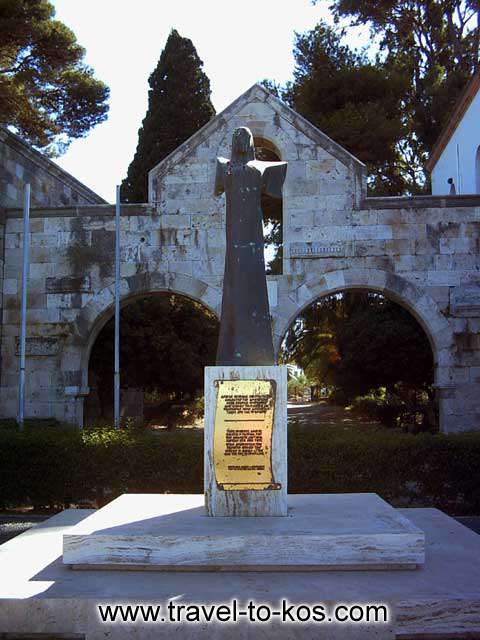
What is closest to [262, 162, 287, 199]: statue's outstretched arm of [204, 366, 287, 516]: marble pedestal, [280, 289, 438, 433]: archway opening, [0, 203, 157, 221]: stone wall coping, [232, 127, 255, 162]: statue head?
[232, 127, 255, 162]: statue head

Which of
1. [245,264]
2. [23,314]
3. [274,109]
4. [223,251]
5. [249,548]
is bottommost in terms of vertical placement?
[249,548]

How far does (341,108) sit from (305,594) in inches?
877

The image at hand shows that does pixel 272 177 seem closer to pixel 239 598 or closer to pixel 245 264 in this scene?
pixel 245 264

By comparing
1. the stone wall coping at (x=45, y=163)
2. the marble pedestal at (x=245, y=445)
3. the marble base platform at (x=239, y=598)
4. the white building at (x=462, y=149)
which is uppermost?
the white building at (x=462, y=149)

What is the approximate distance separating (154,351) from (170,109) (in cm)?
843

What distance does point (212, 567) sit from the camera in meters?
5.21

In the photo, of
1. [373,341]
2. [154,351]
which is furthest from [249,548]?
[154,351]

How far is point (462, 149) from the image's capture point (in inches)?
697

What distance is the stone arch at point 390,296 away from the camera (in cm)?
1318

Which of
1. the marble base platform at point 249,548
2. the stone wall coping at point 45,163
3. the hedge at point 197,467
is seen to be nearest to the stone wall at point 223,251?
the stone wall coping at point 45,163

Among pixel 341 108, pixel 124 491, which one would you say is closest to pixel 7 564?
pixel 124 491

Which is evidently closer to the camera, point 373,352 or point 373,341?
point 373,341

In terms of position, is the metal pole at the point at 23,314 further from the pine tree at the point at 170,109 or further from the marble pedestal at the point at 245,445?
the pine tree at the point at 170,109

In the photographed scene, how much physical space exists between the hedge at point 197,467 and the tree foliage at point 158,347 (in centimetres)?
881
